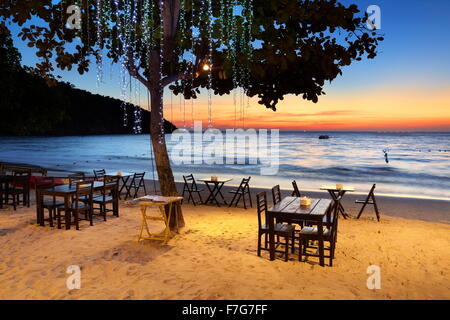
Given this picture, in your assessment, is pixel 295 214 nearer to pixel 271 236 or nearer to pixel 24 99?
pixel 271 236

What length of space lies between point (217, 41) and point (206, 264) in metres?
3.58

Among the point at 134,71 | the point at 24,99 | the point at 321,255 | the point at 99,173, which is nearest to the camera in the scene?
the point at 321,255

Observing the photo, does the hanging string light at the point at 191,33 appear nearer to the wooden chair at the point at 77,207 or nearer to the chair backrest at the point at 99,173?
the wooden chair at the point at 77,207

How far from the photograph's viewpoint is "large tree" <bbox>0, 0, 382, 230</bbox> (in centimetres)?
564

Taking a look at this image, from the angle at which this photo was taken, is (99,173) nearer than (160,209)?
No

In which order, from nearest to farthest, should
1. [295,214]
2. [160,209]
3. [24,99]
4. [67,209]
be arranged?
1. [295,214]
2. [160,209]
3. [67,209]
4. [24,99]

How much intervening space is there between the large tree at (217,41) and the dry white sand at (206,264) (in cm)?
159

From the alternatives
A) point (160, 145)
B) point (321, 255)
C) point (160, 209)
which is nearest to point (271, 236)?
point (321, 255)

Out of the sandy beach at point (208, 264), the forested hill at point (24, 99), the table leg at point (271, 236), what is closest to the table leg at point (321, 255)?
the sandy beach at point (208, 264)

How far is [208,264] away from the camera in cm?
520

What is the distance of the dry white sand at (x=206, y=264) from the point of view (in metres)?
4.24

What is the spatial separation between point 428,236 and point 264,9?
5177 mm

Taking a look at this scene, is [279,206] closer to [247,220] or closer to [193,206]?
[247,220]
